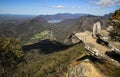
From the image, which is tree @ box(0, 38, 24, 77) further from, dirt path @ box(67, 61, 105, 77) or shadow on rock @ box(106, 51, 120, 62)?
shadow on rock @ box(106, 51, 120, 62)

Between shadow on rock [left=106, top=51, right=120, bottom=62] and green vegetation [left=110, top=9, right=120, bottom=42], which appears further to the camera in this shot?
green vegetation [left=110, top=9, right=120, bottom=42]

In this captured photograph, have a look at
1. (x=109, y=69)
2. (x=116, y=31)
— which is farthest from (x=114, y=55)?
(x=116, y=31)

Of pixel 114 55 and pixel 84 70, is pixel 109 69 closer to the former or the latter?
pixel 114 55

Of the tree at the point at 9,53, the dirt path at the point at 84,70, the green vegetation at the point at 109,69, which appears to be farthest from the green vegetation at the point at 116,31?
the tree at the point at 9,53

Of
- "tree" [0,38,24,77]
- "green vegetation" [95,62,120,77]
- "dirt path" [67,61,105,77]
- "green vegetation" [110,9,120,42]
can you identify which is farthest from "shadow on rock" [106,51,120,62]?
"tree" [0,38,24,77]

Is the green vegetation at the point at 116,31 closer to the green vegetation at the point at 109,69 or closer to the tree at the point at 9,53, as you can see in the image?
the green vegetation at the point at 109,69

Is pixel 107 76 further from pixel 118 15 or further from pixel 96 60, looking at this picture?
pixel 118 15

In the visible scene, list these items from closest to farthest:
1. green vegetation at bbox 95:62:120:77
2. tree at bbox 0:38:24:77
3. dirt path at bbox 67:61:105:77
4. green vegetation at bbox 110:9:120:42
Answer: green vegetation at bbox 95:62:120:77
dirt path at bbox 67:61:105:77
green vegetation at bbox 110:9:120:42
tree at bbox 0:38:24:77

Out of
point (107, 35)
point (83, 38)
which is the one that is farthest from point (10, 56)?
point (107, 35)
